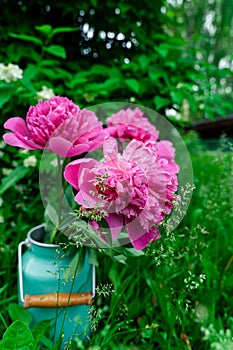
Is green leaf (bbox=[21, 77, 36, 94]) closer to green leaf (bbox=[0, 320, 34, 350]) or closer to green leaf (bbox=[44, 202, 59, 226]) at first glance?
green leaf (bbox=[44, 202, 59, 226])

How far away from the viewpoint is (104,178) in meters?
0.65

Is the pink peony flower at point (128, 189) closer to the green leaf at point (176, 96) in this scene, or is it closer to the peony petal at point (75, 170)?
the peony petal at point (75, 170)

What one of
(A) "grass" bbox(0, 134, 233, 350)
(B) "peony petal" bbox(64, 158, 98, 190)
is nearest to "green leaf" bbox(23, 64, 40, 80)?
(A) "grass" bbox(0, 134, 233, 350)

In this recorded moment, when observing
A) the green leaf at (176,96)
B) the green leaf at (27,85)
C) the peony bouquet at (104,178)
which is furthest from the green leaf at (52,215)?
the green leaf at (176,96)

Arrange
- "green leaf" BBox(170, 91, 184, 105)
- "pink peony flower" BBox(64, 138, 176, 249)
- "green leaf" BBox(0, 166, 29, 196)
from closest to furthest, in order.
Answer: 1. "pink peony flower" BBox(64, 138, 176, 249)
2. "green leaf" BBox(0, 166, 29, 196)
3. "green leaf" BBox(170, 91, 184, 105)

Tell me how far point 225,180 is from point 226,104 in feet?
2.49

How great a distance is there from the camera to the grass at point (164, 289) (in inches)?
33.8

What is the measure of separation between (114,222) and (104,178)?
0.29ft

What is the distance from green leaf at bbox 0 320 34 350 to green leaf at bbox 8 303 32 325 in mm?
216

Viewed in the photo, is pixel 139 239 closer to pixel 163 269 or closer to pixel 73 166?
pixel 73 166

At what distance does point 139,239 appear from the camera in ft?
2.32

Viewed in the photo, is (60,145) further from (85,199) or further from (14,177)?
(14,177)

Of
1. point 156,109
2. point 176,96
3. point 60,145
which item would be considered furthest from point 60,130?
point 156,109

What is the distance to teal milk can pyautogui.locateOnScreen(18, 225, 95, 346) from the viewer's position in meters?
0.87
